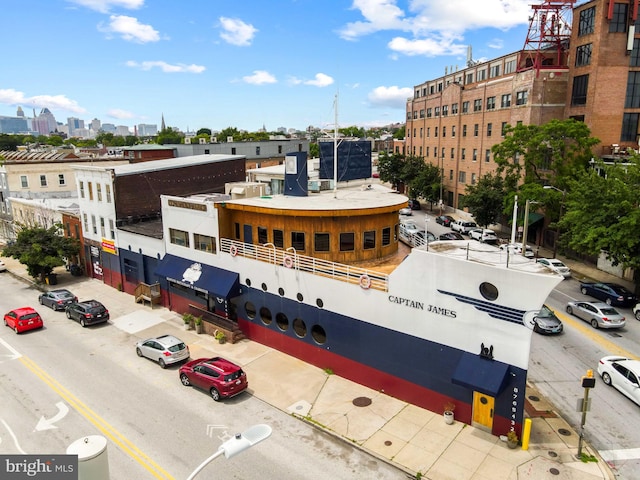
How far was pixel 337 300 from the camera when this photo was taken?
22.2 meters

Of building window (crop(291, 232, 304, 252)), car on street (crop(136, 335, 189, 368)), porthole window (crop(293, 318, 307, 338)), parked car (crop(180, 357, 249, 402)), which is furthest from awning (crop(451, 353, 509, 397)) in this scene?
car on street (crop(136, 335, 189, 368))

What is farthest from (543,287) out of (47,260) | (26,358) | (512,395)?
(47,260)

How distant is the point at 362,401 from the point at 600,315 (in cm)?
1729

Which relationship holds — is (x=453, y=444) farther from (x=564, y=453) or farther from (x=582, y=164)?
(x=582, y=164)

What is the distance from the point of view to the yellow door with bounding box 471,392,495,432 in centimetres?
1781

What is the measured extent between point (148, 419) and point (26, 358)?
11.7m

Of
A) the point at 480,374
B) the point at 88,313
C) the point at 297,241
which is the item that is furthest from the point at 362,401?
the point at 88,313

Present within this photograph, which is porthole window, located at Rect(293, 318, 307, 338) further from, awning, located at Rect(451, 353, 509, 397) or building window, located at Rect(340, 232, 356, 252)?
awning, located at Rect(451, 353, 509, 397)

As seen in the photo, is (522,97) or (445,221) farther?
(445,221)

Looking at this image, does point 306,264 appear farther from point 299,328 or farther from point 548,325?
point 548,325

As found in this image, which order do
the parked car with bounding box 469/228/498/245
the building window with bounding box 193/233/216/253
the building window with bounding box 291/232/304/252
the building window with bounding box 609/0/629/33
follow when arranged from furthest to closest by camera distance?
the parked car with bounding box 469/228/498/245
the building window with bounding box 609/0/629/33
the building window with bounding box 193/233/216/253
the building window with bounding box 291/232/304/252

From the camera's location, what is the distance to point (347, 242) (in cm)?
2453

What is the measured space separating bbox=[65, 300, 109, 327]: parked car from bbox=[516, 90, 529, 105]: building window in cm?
4785

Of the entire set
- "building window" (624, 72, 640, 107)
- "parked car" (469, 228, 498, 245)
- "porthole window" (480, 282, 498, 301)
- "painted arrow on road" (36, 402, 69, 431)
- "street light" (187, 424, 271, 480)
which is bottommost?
"painted arrow on road" (36, 402, 69, 431)
